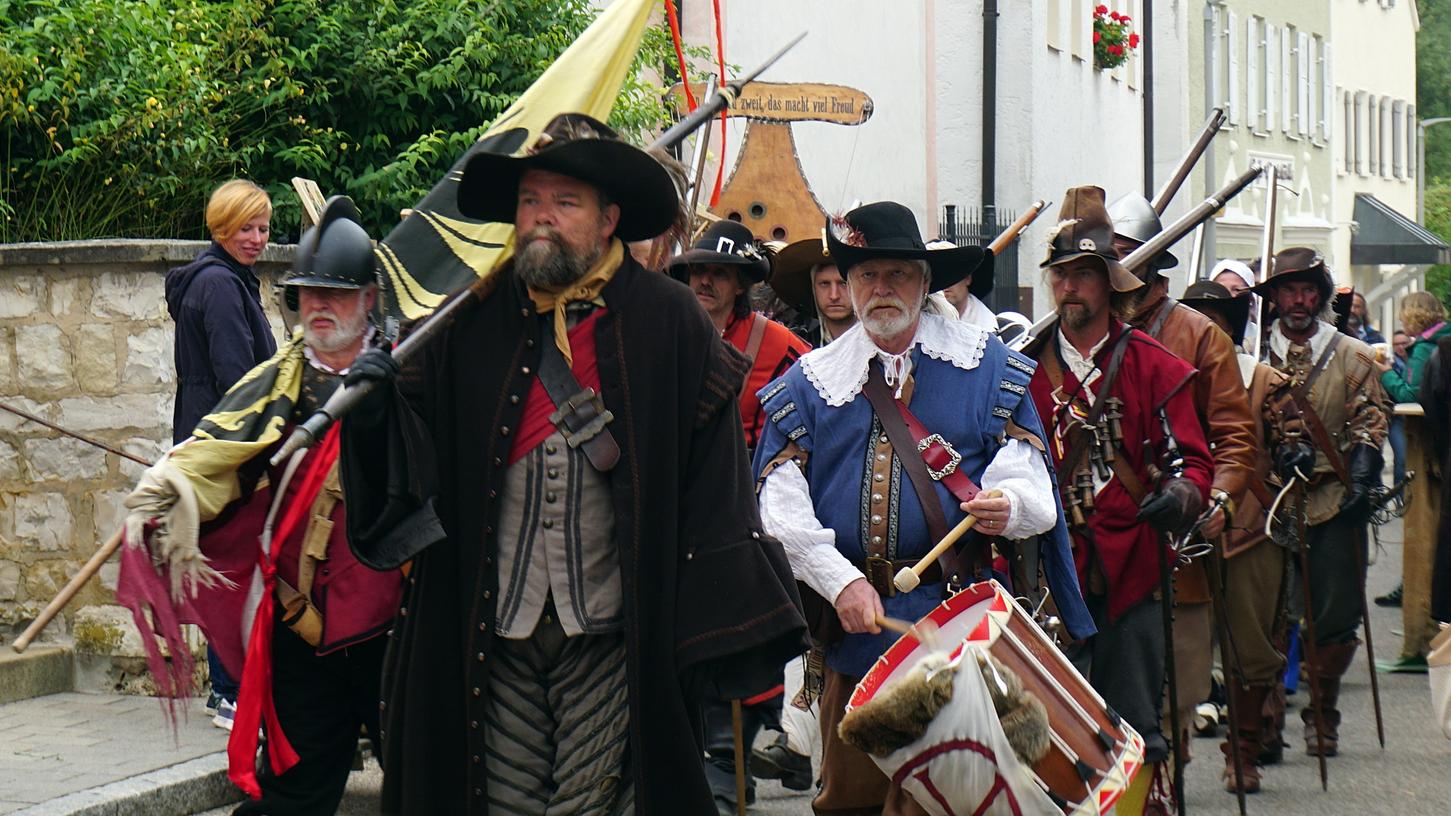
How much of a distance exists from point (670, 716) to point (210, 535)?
1.72 m

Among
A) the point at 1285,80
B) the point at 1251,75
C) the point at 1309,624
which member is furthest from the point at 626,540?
the point at 1285,80

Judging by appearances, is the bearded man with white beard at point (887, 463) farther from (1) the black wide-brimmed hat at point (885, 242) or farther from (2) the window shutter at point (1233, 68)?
(2) the window shutter at point (1233, 68)

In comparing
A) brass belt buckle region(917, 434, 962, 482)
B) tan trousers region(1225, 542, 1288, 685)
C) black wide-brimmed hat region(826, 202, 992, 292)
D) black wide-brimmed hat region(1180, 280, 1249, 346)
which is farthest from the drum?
black wide-brimmed hat region(1180, 280, 1249, 346)

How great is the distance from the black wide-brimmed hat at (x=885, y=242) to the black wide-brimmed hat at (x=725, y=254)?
217 centimetres

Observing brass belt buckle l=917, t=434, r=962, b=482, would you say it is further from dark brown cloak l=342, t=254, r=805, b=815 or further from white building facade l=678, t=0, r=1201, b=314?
white building facade l=678, t=0, r=1201, b=314

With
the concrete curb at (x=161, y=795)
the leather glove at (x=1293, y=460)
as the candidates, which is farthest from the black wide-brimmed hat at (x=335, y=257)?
the leather glove at (x=1293, y=460)

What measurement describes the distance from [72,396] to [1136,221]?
14.7 ft

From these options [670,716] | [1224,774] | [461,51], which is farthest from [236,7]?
[670,716]

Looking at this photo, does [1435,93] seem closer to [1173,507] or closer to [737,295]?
[737,295]

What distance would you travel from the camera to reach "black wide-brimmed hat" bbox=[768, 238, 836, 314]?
8570mm

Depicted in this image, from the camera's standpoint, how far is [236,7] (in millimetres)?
10383

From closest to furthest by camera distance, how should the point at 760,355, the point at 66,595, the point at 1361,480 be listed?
the point at 66,595
the point at 760,355
the point at 1361,480

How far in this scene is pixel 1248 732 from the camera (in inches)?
330

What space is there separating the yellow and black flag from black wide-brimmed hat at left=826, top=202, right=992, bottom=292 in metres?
0.78
